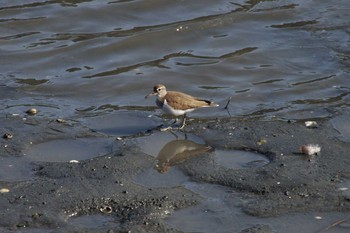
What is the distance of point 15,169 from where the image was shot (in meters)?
8.22

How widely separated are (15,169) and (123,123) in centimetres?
186

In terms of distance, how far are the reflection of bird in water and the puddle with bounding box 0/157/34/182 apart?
1257 mm

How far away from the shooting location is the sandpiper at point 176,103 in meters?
9.52

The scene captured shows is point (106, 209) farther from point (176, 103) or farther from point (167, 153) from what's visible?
point (176, 103)

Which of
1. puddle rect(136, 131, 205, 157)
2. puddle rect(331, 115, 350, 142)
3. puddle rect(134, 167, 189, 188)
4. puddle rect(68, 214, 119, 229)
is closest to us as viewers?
puddle rect(68, 214, 119, 229)

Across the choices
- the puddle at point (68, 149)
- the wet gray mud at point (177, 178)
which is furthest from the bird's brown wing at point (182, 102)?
the puddle at point (68, 149)

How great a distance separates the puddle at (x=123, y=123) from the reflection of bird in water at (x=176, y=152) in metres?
0.59

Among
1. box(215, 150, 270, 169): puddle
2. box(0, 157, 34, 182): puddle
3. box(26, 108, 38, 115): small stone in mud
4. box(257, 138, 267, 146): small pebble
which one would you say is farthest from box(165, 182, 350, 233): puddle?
box(26, 108, 38, 115): small stone in mud

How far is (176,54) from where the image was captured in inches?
485

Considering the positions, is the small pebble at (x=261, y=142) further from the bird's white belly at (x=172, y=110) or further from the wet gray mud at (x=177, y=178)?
the bird's white belly at (x=172, y=110)

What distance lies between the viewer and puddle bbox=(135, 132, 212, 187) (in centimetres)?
802

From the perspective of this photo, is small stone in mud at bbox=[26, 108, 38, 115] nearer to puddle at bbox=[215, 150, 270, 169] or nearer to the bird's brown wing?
the bird's brown wing

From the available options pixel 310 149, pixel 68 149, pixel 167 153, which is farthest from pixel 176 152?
pixel 310 149

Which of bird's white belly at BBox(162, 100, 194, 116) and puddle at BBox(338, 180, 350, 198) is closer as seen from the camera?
puddle at BBox(338, 180, 350, 198)
